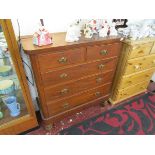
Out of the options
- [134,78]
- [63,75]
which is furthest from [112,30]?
[134,78]

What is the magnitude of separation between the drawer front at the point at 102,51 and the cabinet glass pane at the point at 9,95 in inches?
30.7

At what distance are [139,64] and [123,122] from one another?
2.64 feet

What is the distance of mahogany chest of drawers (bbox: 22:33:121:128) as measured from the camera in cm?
112

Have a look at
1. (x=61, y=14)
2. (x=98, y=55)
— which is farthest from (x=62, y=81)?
(x=61, y=14)

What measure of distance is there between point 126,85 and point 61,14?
50.0 inches

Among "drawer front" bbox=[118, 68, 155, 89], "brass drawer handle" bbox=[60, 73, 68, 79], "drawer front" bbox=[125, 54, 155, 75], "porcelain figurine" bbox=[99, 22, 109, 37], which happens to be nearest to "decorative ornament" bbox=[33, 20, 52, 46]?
"brass drawer handle" bbox=[60, 73, 68, 79]

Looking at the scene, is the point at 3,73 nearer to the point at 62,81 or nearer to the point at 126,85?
the point at 62,81

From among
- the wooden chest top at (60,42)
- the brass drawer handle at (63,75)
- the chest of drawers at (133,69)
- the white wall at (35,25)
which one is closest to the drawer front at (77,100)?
the chest of drawers at (133,69)

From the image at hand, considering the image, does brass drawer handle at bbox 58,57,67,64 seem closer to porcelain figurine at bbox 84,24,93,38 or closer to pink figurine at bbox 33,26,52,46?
pink figurine at bbox 33,26,52,46

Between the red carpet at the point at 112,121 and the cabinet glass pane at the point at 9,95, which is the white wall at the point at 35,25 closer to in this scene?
the cabinet glass pane at the point at 9,95

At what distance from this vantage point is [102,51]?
136 cm
